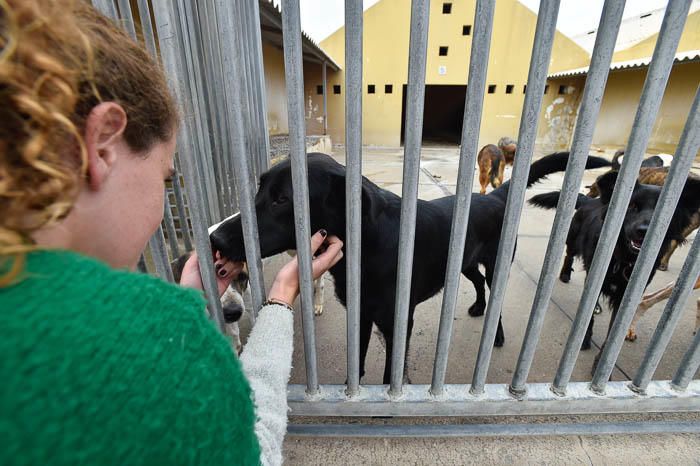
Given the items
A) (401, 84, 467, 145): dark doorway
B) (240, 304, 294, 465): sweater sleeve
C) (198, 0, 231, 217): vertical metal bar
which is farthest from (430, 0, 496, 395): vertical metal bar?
(401, 84, 467, 145): dark doorway

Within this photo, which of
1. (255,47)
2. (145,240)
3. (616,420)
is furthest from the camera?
(255,47)

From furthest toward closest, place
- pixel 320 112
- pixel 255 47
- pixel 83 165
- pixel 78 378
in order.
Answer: pixel 320 112
pixel 255 47
pixel 83 165
pixel 78 378

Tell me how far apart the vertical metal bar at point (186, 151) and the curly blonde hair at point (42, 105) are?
453mm

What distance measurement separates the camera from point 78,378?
385 millimetres

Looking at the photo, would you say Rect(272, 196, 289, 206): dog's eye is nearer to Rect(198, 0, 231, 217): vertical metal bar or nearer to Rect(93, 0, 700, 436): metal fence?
Rect(93, 0, 700, 436): metal fence

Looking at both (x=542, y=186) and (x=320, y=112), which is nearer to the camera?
(x=542, y=186)

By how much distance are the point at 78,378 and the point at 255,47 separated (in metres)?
2.78

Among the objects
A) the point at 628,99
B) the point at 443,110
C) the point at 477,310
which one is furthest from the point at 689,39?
the point at 477,310

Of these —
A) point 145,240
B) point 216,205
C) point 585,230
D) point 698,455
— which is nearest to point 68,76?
point 145,240

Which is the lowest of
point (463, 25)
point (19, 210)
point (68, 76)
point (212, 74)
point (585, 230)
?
point (585, 230)

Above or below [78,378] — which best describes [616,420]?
below

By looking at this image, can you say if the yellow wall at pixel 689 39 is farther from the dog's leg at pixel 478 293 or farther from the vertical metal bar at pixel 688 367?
the vertical metal bar at pixel 688 367

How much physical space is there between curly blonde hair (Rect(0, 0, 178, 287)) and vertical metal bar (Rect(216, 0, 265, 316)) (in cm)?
46

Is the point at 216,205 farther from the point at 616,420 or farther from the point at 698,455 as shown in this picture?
the point at 698,455
